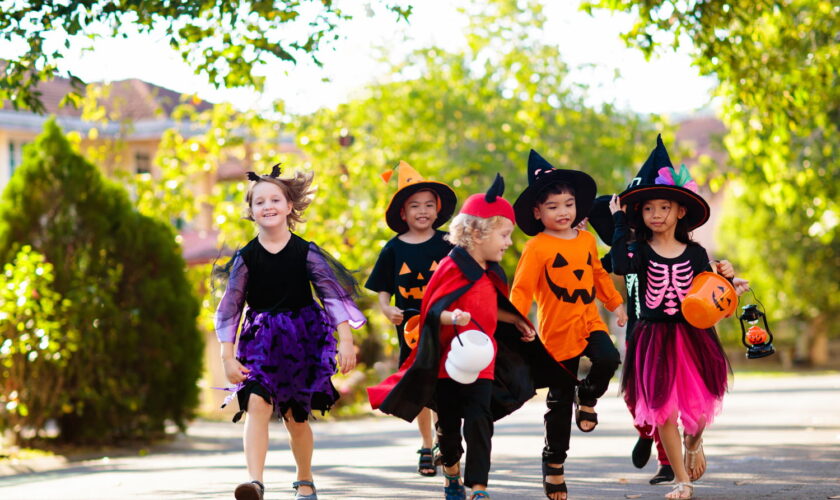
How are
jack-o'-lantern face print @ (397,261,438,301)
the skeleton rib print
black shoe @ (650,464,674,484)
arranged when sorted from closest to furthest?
the skeleton rib print, black shoe @ (650,464,674,484), jack-o'-lantern face print @ (397,261,438,301)

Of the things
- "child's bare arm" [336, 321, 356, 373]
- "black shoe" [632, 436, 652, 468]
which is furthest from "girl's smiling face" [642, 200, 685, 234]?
"child's bare arm" [336, 321, 356, 373]

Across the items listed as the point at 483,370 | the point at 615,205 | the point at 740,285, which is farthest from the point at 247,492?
the point at 740,285

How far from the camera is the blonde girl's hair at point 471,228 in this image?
651cm

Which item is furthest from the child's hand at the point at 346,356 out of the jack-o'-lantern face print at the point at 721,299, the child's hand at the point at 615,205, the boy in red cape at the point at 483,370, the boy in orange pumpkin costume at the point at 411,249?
the jack-o'-lantern face print at the point at 721,299

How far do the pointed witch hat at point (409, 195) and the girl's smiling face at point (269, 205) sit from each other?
142 centimetres

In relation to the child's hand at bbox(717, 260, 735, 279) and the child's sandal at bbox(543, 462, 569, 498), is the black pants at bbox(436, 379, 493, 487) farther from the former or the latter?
the child's hand at bbox(717, 260, 735, 279)

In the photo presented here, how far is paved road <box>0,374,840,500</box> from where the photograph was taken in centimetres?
773

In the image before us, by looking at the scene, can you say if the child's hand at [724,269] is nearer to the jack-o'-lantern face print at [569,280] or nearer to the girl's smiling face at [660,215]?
the girl's smiling face at [660,215]

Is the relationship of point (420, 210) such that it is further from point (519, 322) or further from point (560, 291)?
point (519, 322)

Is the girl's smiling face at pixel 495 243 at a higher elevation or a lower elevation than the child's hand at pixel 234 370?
higher

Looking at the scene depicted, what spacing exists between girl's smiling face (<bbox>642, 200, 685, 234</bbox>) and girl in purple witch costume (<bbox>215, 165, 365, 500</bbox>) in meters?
1.84

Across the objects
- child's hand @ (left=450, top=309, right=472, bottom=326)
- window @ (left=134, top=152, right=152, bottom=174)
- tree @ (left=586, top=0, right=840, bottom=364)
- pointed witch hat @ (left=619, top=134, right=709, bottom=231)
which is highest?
window @ (left=134, top=152, right=152, bottom=174)

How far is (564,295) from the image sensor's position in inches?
279

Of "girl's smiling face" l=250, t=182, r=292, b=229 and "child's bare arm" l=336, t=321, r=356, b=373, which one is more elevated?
"girl's smiling face" l=250, t=182, r=292, b=229
